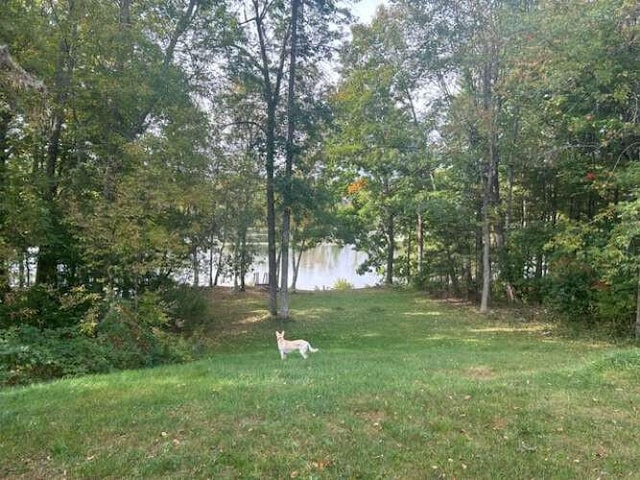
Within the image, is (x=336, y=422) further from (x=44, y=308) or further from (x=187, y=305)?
(x=187, y=305)

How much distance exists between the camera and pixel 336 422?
467 cm

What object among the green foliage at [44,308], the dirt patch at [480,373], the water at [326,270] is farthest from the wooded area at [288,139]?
the water at [326,270]

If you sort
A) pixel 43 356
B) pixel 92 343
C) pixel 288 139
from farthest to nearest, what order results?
pixel 288 139
pixel 92 343
pixel 43 356

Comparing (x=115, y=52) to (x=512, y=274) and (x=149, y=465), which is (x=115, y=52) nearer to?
(x=149, y=465)

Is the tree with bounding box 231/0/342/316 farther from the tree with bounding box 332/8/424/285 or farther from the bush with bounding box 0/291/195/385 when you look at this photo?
the bush with bounding box 0/291/195/385

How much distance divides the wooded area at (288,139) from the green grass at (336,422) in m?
3.57

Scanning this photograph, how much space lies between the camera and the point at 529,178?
18.2 meters

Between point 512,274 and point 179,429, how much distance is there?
16309 mm

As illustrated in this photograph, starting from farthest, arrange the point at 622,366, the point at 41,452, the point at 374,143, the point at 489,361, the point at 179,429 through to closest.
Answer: the point at 374,143, the point at 489,361, the point at 622,366, the point at 179,429, the point at 41,452

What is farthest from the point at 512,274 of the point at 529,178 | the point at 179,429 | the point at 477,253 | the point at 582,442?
the point at 179,429

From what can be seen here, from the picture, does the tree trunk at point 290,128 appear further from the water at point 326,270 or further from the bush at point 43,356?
the water at point 326,270

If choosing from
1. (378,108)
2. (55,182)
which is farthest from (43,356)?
(378,108)

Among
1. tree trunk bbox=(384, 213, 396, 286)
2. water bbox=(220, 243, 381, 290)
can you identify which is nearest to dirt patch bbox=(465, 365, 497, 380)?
water bbox=(220, 243, 381, 290)

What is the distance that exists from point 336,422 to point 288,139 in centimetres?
1289
